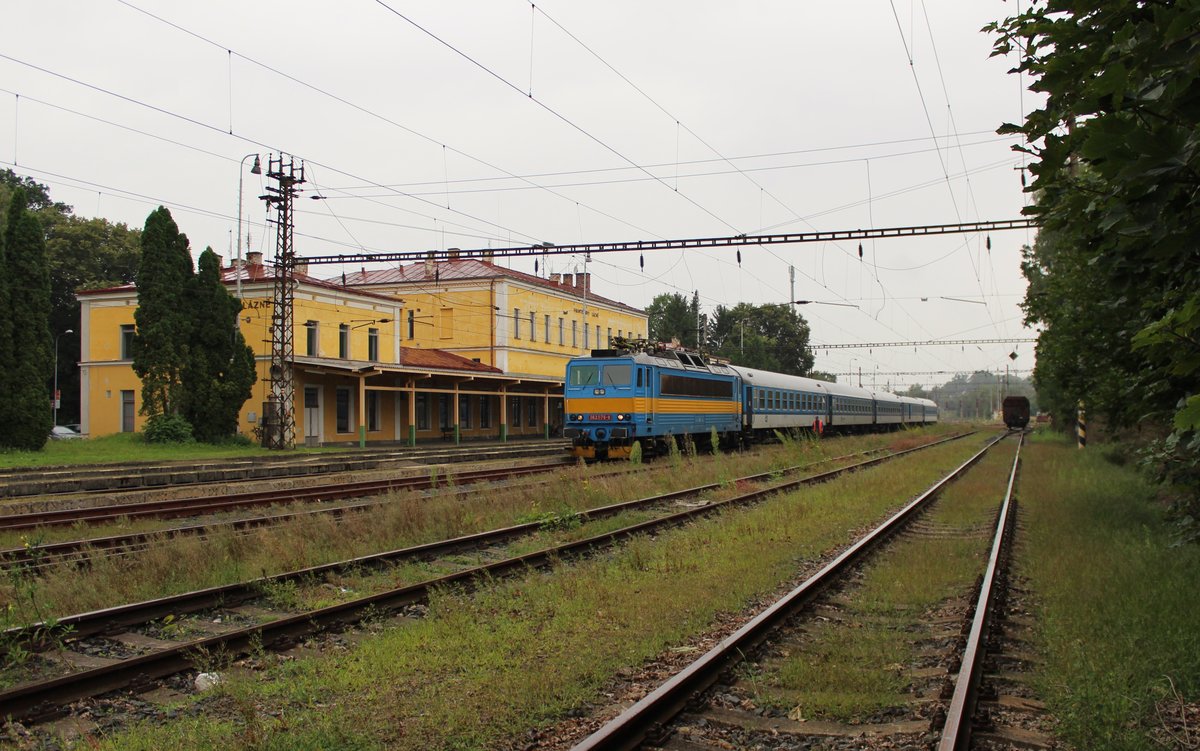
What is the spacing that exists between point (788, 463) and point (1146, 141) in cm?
2335

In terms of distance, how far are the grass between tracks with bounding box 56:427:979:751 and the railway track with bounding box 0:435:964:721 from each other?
19.4 inches

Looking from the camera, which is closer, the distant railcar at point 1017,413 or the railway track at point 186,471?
the railway track at point 186,471

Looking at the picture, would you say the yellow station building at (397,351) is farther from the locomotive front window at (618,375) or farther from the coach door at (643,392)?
the coach door at (643,392)

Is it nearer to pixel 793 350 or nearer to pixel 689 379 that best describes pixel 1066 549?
pixel 689 379

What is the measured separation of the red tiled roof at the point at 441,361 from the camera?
44.0 metres

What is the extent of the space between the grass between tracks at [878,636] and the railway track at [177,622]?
3.61m

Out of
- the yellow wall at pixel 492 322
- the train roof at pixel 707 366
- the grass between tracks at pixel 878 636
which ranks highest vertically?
the yellow wall at pixel 492 322

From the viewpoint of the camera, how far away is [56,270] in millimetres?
53781

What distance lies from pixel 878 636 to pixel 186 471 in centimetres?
1913

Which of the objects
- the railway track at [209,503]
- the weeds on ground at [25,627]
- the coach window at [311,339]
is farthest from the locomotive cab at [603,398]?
the weeds on ground at [25,627]

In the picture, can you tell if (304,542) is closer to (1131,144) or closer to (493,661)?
(493,661)

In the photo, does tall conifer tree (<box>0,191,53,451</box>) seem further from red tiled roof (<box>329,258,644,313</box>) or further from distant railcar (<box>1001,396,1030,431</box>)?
distant railcar (<box>1001,396,1030,431</box>)

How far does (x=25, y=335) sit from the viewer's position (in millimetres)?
28188

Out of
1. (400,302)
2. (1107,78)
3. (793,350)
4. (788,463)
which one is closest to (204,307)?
(400,302)
